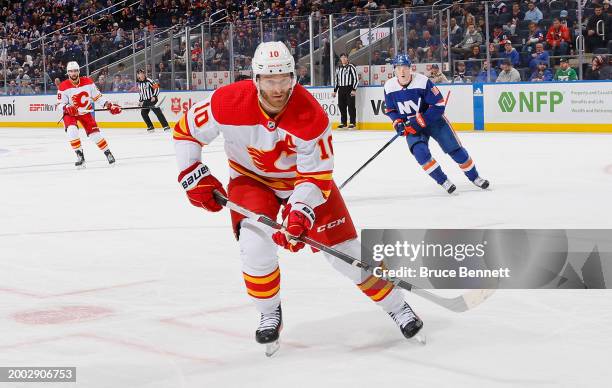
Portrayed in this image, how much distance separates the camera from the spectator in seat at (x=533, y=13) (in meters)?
14.8

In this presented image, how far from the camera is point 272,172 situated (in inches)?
150

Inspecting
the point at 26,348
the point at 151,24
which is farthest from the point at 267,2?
the point at 26,348

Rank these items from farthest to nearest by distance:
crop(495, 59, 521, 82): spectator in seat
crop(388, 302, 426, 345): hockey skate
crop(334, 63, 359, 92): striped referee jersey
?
crop(334, 63, 359, 92): striped referee jersey, crop(495, 59, 521, 82): spectator in seat, crop(388, 302, 426, 345): hockey skate

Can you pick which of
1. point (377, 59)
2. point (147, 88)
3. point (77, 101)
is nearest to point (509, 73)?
point (377, 59)

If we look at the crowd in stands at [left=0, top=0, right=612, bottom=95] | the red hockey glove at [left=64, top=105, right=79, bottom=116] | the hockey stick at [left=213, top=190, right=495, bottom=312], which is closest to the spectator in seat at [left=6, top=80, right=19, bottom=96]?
the crowd in stands at [left=0, top=0, right=612, bottom=95]

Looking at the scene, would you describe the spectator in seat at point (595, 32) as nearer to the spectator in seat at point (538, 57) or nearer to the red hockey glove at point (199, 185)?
the spectator in seat at point (538, 57)

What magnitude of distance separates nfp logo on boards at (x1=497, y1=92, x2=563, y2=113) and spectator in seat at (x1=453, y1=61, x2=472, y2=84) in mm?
708

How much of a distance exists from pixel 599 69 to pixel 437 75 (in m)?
2.68

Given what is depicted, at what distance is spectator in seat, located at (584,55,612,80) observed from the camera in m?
13.8

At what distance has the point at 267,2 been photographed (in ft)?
70.2

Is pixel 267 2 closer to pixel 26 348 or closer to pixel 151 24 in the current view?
pixel 151 24

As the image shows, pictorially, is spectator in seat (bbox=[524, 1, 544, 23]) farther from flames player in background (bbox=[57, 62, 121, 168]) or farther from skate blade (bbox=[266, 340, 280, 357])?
skate blade (bbox=[266, 340, 280, 357])

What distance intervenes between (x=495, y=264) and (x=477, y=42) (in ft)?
36.6

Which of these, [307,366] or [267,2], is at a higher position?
[267,2]
